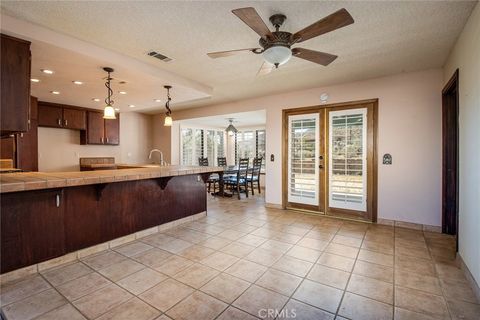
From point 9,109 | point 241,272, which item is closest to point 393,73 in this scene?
point 241,272

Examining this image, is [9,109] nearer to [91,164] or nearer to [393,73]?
A: [91,164]

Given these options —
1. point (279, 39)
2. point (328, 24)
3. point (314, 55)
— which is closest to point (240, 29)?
point (279, 39)

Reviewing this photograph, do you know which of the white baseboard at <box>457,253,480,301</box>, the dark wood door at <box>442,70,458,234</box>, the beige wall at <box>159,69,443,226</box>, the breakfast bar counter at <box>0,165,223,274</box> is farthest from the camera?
the beige wall at <box>159,69,443,226</box>

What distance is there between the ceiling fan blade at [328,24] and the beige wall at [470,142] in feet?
4.14

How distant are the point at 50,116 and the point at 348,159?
6.18 meters

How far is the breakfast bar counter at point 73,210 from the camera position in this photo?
225cm

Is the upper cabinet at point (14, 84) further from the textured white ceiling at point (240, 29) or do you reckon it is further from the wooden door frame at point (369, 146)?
the wooden door frame at point (369, 146)

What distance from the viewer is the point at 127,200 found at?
3279mm

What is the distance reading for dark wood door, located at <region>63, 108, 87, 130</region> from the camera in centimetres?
549

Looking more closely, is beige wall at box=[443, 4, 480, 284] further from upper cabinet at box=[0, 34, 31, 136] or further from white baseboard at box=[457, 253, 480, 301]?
upper cabinet at box=[0, 34, 31, 136]

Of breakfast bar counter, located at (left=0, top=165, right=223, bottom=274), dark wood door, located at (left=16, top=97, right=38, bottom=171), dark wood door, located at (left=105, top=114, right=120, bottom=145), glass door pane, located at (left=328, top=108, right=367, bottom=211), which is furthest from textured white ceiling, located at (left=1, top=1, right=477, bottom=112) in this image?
dark wood door, located at (left=105, top=114, right=120, bottom=145)

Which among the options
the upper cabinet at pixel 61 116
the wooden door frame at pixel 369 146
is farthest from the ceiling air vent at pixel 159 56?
the upper cabinet at pixel 61 116

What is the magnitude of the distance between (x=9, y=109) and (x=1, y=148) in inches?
112

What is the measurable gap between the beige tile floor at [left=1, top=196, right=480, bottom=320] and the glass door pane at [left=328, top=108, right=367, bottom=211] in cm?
90
